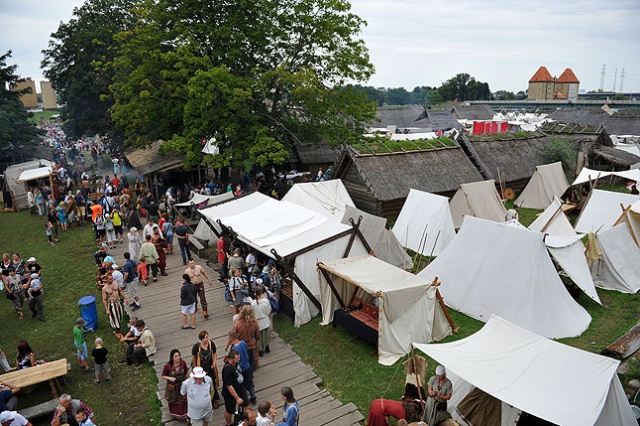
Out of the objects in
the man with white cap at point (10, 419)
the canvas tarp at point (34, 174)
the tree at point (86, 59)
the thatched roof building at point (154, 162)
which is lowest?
the man with white cap at point (10, 419)

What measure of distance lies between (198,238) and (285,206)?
424 cm

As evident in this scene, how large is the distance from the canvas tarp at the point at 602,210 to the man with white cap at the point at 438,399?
1108cm

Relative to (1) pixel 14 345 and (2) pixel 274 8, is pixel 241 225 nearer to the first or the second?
(1) pixel 14 345

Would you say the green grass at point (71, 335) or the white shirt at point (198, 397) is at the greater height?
the white shirt at point (198, 397)

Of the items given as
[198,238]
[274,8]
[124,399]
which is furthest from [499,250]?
[274,8]

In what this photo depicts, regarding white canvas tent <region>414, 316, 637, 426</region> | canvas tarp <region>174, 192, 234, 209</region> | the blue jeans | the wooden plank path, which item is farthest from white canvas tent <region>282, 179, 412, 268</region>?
white canvas tent <region>414, 316, 637, 426</region>

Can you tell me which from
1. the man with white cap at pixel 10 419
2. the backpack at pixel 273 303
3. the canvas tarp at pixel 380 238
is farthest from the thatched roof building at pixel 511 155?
the man with white cap at pixel 10 419

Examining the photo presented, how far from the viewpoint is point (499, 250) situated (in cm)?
995

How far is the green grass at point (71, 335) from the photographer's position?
7.37m

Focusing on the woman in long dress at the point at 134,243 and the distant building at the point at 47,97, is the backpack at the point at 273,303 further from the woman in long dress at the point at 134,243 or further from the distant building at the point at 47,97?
the distant building at the point at 47,97

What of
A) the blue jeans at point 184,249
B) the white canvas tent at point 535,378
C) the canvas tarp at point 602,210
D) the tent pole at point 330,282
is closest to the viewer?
the white canvas tent at point 535,378

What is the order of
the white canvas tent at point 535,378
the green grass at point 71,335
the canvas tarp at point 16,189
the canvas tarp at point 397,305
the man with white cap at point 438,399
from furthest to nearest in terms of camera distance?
1. the canvas tarp at point 16,189
2. the canvas tarp at point 397,305
3. the green grass at point 71,335
4. the man with white cap at point 438,399
5. the white canvas tent at point 535,378

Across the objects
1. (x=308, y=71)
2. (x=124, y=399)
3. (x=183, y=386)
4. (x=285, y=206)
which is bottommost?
(x=124, y=399)

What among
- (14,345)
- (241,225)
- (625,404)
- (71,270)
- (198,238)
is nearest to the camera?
(625,404)
